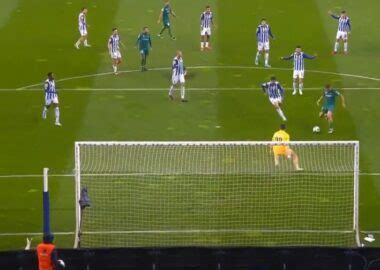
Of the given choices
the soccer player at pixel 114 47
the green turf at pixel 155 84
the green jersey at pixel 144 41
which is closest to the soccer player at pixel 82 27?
the green turf at pixel 155 84

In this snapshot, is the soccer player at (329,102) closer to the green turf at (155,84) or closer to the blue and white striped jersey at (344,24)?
the green turf at (155,84)

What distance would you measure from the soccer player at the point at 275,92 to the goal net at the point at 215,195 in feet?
13.5

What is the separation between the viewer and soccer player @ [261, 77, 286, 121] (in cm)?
3950

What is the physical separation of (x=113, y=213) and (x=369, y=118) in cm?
1134

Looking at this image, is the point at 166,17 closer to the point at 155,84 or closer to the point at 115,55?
the point at 115,55

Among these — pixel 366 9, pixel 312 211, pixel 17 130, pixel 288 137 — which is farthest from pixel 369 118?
pixel 366 9

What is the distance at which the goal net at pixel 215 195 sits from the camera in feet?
101

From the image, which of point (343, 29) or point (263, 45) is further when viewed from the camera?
point (343, 29)

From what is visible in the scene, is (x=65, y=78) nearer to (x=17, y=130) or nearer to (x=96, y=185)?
(x=17, y=130)

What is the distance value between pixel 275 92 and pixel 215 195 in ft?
25.0

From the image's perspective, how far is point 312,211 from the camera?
1265 inches

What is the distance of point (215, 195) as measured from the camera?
108ft

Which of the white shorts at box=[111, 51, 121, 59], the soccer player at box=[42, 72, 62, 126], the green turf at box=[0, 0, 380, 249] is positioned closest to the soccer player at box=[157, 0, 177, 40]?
the green turf at box=[0, 0, 380, 249]

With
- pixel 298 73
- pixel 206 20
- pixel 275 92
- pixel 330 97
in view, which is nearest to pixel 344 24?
pixel 206 20
